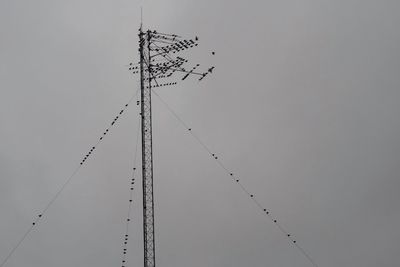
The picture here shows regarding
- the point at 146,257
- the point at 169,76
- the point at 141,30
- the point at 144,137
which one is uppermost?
the point at 141,30

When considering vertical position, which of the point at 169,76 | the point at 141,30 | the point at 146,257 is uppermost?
the point at 141,30

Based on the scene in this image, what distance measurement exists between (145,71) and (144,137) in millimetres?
11054

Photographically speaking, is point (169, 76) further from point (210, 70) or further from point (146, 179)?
point (146, 179)

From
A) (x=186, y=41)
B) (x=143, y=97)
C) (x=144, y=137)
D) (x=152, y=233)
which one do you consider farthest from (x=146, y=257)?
(x=186, y=41)

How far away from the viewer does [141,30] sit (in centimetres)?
9131

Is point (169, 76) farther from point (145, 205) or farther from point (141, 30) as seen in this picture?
point (145, 205)

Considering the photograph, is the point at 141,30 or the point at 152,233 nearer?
the point at 152,233

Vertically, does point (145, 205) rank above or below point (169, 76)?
below

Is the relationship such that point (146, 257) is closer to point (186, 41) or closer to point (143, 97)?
point (143, 97)

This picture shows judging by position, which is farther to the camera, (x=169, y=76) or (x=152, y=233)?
(x=169, y=76)

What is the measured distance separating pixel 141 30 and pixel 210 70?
13962mm

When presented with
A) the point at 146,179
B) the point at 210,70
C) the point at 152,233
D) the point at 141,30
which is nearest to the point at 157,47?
the point at 141,30

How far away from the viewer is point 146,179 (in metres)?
85.4

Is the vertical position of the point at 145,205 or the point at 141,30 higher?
the point at 141,30
